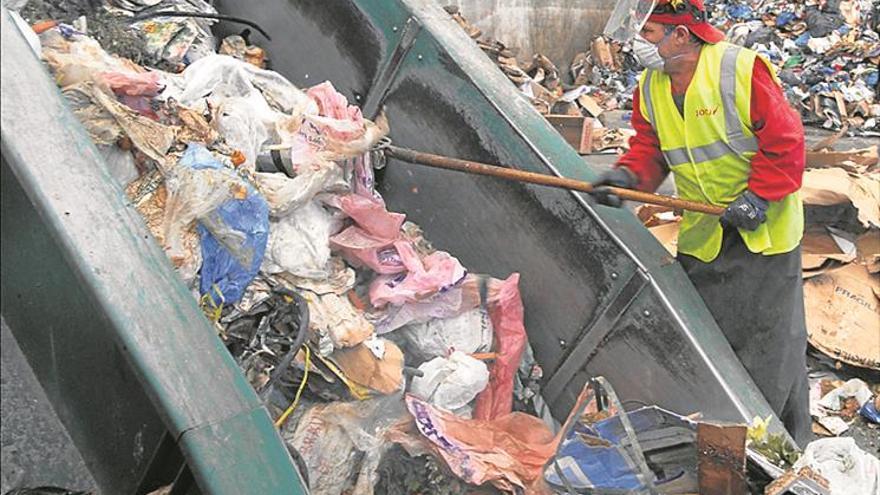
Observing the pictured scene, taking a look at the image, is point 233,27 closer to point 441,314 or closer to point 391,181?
point 391,181

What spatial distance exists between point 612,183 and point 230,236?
50.8 inches

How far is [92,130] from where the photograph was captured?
8.78ft

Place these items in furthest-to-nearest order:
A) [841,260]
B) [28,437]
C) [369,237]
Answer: [841,260], [369,237], [28,437]

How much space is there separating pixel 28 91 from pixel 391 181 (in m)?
2.19

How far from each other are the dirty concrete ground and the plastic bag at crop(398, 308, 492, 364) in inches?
57.8

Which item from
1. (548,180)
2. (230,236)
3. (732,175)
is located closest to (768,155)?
(732,175)

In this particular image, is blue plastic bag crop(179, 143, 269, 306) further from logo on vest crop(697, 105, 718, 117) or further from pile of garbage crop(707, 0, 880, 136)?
pile of garbage crop(707, 0, 880, 136)

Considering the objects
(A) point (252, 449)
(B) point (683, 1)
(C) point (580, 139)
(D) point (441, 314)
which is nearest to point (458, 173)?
(D) point (441, 314)

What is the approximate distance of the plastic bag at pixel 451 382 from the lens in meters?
3.03

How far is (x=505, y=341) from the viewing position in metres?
3.34

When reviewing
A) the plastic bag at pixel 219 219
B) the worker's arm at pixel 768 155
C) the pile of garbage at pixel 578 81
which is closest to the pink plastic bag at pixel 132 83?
the plastic bag at pixel 219 219

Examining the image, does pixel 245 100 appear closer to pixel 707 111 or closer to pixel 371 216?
pixel 371 216

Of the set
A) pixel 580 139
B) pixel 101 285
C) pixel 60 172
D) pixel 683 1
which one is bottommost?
pixel 580 139

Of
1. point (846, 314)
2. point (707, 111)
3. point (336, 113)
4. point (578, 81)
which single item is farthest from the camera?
point (578, 81)
